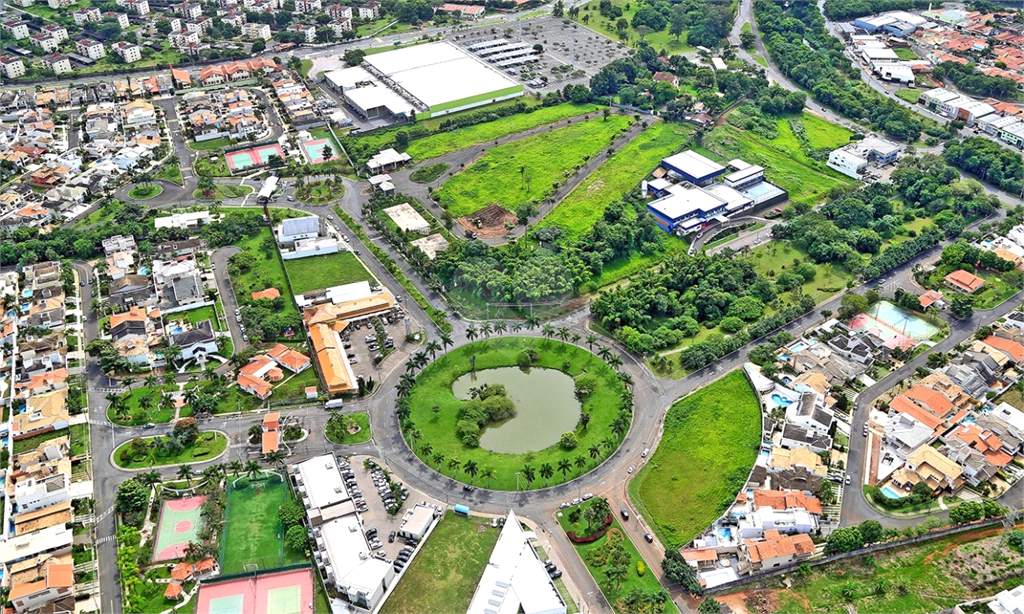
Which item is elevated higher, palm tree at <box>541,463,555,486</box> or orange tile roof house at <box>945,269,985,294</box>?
orange tile roof house at <box>945,269,985,294</box>

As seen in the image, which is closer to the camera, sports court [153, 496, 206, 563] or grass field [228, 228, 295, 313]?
sports court [153, 496, 206, 563]

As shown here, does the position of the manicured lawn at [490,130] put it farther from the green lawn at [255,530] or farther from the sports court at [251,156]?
the green lawn at [255,530]

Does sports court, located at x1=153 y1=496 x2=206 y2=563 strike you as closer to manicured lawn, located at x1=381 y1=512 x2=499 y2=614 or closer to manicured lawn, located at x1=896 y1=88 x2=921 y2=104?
manicured lawn, located at x1=381 y1=512 x2=499 y2=614

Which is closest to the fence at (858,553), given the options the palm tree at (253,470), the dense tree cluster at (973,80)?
the palm tree at (253,470)

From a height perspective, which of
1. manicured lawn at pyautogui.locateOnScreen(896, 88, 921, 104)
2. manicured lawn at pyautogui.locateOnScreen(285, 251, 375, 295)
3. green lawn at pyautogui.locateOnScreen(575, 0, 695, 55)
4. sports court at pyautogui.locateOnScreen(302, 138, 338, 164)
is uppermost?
manicured lawn at pyautogui.locateOnScreen(896, 88, 921, 104)

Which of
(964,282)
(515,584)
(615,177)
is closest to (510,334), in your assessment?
(515,584)

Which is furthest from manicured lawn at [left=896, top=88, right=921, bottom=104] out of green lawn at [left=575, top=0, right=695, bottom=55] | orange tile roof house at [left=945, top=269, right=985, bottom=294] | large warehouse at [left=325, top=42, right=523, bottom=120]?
large warehouse at [left=325, top=42, right=523, bottom=120]
